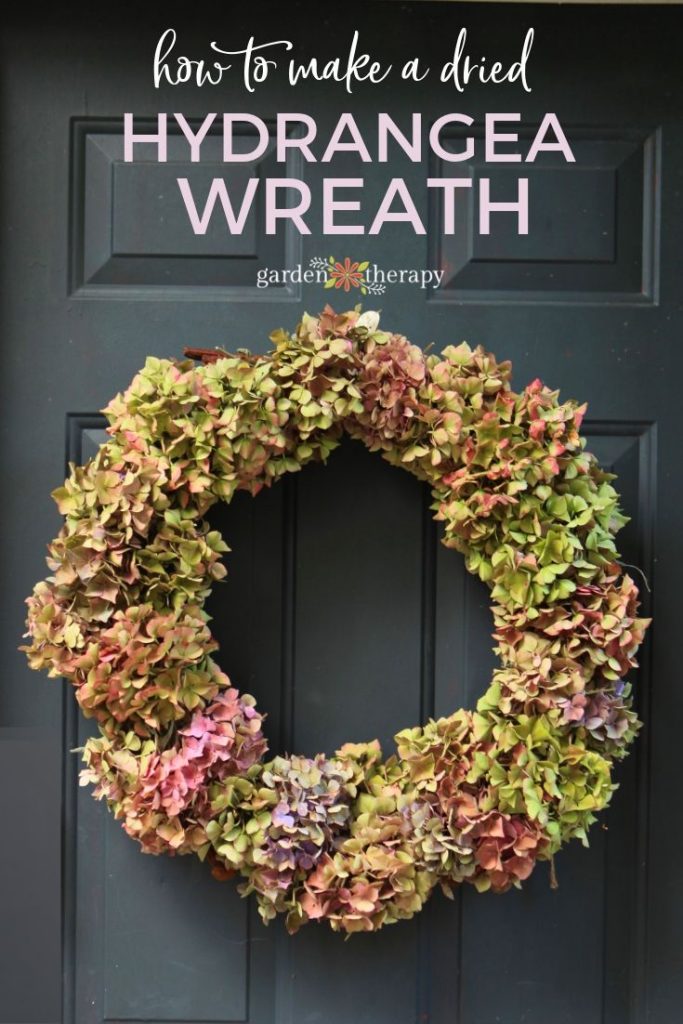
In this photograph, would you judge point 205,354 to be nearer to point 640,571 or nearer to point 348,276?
point 348,276

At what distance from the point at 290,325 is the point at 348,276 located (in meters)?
0.12

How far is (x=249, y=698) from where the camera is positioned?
1.50 m

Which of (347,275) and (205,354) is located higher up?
(347,275)

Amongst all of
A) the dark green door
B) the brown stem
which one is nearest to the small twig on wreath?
the dark green door

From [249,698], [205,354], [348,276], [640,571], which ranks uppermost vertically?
[348,276]

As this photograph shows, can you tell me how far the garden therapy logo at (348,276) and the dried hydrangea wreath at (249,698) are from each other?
0.19 m

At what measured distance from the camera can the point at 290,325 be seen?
5.41ft

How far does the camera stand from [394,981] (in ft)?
5.47

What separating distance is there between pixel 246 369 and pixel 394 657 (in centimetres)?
51

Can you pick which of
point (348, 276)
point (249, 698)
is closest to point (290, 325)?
point (348, 276)

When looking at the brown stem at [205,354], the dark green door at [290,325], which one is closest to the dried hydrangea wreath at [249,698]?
the brown stem at [205,354]

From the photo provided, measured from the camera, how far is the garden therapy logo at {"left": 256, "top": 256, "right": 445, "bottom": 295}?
1.65 metres

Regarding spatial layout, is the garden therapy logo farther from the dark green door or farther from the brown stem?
the brown stem

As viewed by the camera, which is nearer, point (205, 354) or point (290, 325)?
point (205, 354)
